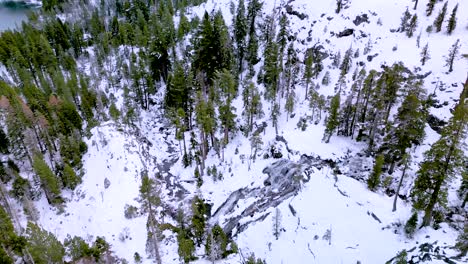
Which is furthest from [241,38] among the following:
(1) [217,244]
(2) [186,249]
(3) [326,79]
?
(2) [186,249]

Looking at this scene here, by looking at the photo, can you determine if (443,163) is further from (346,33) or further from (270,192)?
(346,33)

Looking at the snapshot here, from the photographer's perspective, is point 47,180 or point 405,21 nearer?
point 47,180

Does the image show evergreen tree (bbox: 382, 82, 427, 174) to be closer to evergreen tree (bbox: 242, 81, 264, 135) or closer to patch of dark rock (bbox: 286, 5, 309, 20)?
evergreen tree (bbox: 242, 81, 264, 135)

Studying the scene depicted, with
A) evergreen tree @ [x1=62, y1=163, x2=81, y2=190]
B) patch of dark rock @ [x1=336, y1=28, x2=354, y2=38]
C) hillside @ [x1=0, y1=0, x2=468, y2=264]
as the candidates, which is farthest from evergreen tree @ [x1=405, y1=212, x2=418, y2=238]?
evergreen tree @ [x1=62, y1=163, x2=81, y2=190]

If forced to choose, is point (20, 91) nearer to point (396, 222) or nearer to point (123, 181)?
point (123, 181)

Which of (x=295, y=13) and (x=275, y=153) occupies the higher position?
(x=295, y=13)

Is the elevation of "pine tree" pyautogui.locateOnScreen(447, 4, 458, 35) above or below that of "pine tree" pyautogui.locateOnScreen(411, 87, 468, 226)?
above

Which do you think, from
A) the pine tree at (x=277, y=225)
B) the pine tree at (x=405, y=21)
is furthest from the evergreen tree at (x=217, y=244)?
the pine tree at (x=405, y=21)
